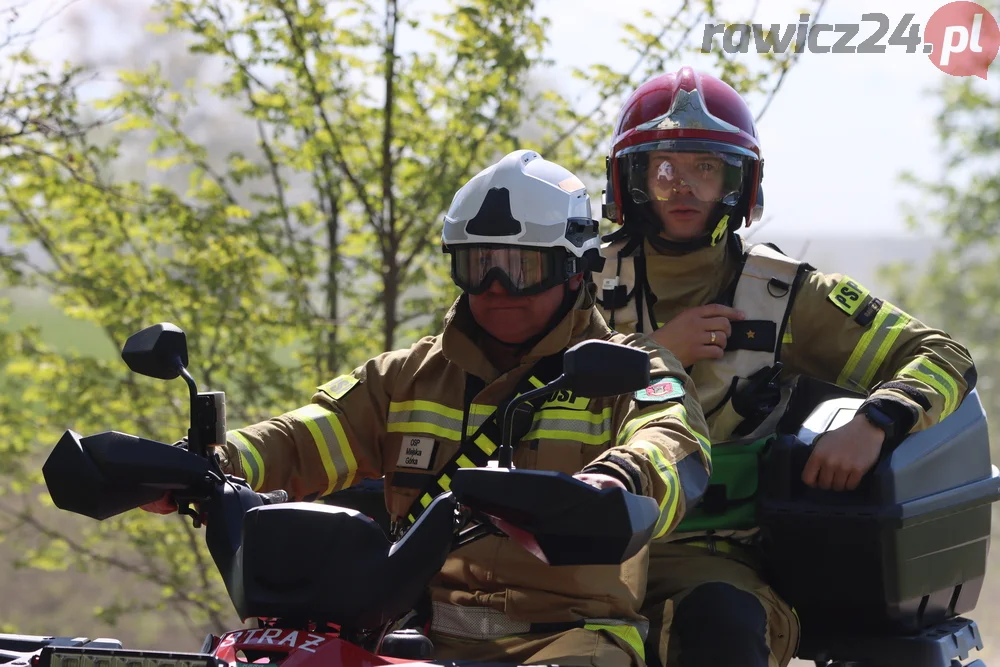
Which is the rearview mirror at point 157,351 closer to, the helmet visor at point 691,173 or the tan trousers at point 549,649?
the tan trousers at point 549,649

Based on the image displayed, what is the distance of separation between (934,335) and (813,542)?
1025 millimetres

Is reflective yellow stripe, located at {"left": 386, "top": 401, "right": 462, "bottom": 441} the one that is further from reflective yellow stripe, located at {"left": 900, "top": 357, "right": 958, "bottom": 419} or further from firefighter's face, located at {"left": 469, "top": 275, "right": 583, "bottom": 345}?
reflective yellow stripe, located at {"left": 900, "top": 357, "right": 958, "bottom": 419}

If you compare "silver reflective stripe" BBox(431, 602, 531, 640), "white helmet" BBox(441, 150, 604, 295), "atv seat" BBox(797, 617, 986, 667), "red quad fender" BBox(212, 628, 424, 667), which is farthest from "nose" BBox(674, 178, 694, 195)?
"red quad fender" BBox(212, 628, 424, 667)

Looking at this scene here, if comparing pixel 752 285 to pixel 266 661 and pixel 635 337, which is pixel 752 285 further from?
pixel 266 661

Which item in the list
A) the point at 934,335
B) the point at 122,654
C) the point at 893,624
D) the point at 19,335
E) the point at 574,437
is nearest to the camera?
the point at 122,654

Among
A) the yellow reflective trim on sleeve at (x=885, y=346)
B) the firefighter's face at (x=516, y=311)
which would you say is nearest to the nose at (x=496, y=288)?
the firefighter's face at (x=516, y=311)

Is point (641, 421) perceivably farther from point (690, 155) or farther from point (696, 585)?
point (690, 155)

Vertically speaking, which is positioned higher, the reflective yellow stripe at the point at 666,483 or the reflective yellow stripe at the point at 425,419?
the reflective yellow stripe at the point at 425,419

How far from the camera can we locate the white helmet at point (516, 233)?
339cm

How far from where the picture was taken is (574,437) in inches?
133

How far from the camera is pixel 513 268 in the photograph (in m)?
3.40

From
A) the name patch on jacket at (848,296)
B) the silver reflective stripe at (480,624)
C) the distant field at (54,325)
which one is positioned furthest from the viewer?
the distant field at (54,325)

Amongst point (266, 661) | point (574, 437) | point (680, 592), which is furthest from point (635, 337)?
point (266, 661)

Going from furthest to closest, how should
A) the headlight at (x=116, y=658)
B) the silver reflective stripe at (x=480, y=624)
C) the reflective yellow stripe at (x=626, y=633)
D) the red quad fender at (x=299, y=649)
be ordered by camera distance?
1. the silver reflective stripe at (x=480, y=624)
2. the reflective yellow stripe at (x=626, y=633)
3. the red quad fender at (x=299, y=649)
4. the headlight at (x=116, y=658)
